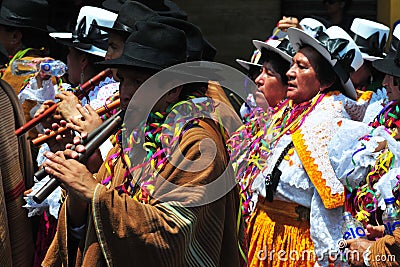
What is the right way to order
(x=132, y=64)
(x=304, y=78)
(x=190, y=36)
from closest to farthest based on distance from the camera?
(x=132, y=64)
(x=190, y=36)
(x=304, y=78)

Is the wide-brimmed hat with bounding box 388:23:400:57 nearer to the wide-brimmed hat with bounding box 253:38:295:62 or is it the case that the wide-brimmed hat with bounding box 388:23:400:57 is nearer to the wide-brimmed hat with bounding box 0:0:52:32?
the wide-brimmed hat with bounding box 253:38:295:62

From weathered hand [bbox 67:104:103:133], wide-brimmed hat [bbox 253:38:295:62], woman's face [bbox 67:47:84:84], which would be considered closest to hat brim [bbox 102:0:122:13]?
woman's face [bbox 67:47:84:84]

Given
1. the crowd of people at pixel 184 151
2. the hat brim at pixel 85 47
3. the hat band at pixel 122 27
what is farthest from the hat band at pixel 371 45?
the hat band at pixel 122 27

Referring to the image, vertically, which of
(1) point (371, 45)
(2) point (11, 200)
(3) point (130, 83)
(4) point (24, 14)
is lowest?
(1) point (371, 45)

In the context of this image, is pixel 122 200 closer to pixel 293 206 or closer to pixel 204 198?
pixel 204 198

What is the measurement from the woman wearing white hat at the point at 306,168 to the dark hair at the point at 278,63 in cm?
56

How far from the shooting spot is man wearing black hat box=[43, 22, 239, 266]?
416 cm

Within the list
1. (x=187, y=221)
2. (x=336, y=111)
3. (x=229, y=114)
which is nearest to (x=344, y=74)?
(x=336, y=111)

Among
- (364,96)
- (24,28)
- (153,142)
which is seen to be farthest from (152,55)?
(24,28)

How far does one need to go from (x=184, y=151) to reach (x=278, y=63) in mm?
2751

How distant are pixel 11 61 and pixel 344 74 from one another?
2.29 meters

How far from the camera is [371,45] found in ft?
25.0

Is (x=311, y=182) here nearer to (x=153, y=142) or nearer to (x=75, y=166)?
(x=153, y=142)

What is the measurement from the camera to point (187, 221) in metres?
4.20
